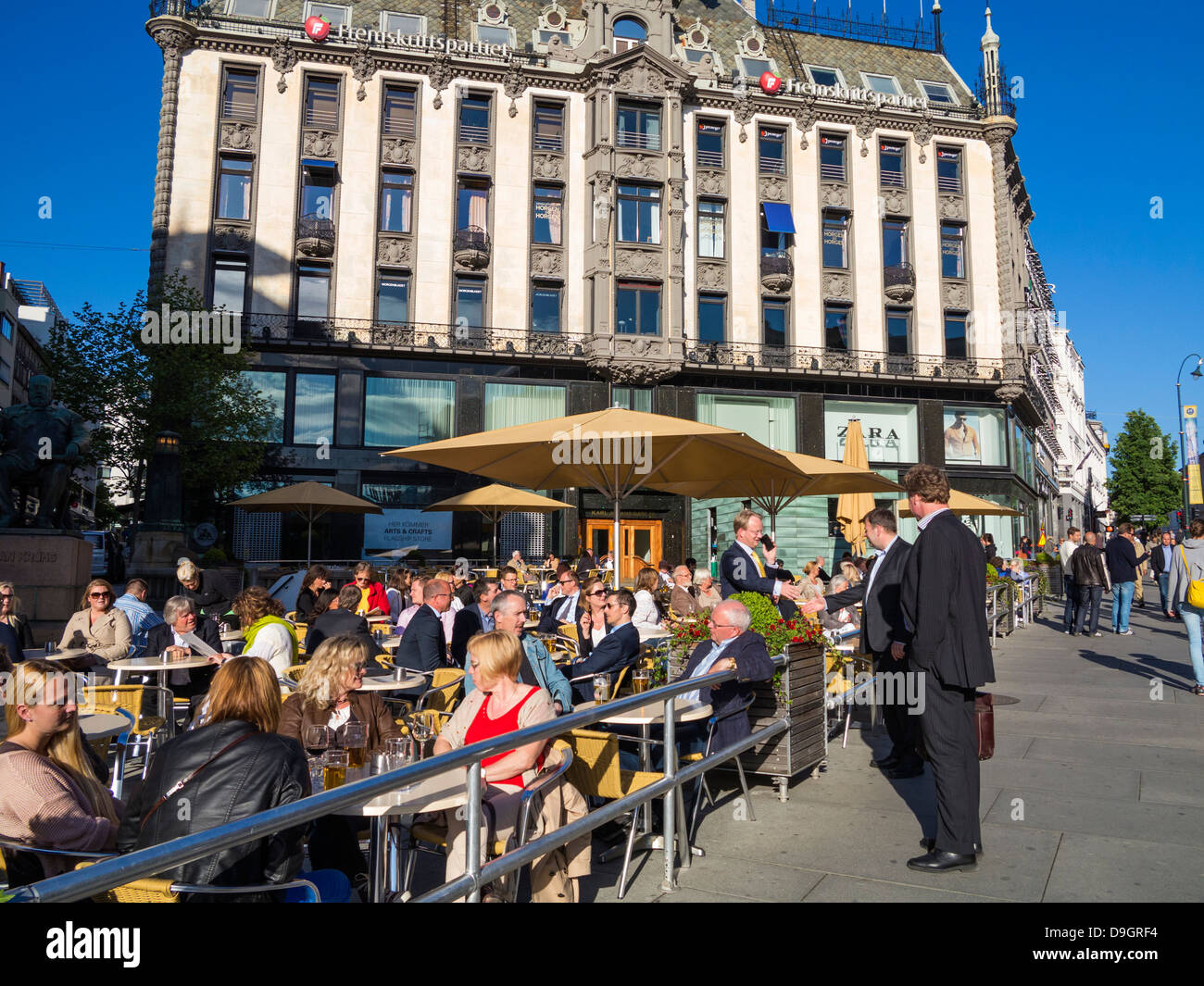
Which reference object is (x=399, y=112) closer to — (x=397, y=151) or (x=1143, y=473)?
(x=397, y=151)

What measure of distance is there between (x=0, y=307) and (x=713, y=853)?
239ft

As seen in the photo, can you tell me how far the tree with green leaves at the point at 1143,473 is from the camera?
211 ft

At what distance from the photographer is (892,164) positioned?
114 ft

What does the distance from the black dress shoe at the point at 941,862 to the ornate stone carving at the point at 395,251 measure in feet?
94.4

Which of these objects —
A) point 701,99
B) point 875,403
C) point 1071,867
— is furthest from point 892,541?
point 701,99

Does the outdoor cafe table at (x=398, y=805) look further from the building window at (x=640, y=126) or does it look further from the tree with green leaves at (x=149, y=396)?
the building window at (x=640, y=126)

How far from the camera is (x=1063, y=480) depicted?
70.9 meters

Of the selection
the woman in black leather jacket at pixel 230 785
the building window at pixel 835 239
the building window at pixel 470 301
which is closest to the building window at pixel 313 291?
the building window at pixel 470 301

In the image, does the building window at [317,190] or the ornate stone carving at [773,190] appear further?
the ornate stone carving at [773,190]

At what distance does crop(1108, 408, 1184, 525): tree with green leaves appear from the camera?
64375 millimetres

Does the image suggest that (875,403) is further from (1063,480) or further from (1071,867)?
(1063,480)

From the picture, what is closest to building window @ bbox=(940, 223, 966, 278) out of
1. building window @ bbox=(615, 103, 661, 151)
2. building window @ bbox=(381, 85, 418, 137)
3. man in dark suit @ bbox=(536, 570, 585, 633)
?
building window @ bbox=(615, 103, 661, 151)

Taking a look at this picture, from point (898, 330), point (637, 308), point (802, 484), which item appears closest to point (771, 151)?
point (898, 330)

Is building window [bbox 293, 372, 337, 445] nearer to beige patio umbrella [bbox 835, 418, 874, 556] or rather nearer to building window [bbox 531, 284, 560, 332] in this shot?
building window [bbox 531, 284, 560, 332]
